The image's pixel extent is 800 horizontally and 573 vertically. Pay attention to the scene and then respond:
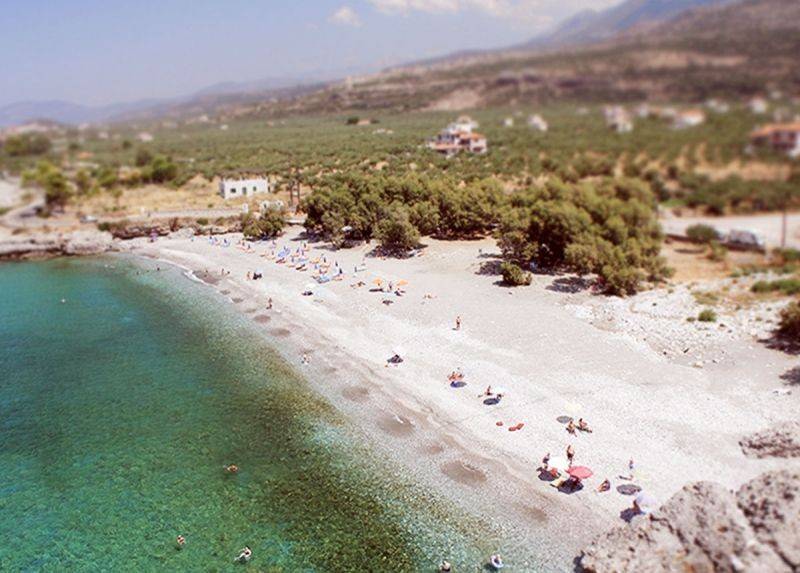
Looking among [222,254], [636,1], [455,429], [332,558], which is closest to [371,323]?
[455,429]

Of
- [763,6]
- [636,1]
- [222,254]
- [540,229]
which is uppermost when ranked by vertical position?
[636,1]

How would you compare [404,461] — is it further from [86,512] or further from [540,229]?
[540,229]

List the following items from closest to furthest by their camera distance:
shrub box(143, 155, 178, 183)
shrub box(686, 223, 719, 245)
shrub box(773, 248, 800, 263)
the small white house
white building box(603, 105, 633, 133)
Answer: white building box(603, 105, 633, 133), shrub box(773, 248, 800, 263), shrub box(686, 223, 719, 245), the small white house, shrub box(143, 155, 178, 183)

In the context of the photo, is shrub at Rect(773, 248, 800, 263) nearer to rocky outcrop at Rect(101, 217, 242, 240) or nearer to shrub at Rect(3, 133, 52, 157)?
rocky outcrop at Rect(101, 217, 242, 240)

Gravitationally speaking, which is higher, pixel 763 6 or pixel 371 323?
pixel 763 6

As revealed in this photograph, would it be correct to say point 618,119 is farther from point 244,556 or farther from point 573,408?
point 244,556

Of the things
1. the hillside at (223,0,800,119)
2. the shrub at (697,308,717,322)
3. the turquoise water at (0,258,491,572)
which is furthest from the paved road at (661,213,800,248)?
the turquoise water at (0,258,491,572)

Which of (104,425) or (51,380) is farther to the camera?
(51,380)

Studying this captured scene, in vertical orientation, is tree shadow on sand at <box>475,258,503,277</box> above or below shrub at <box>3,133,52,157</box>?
below
